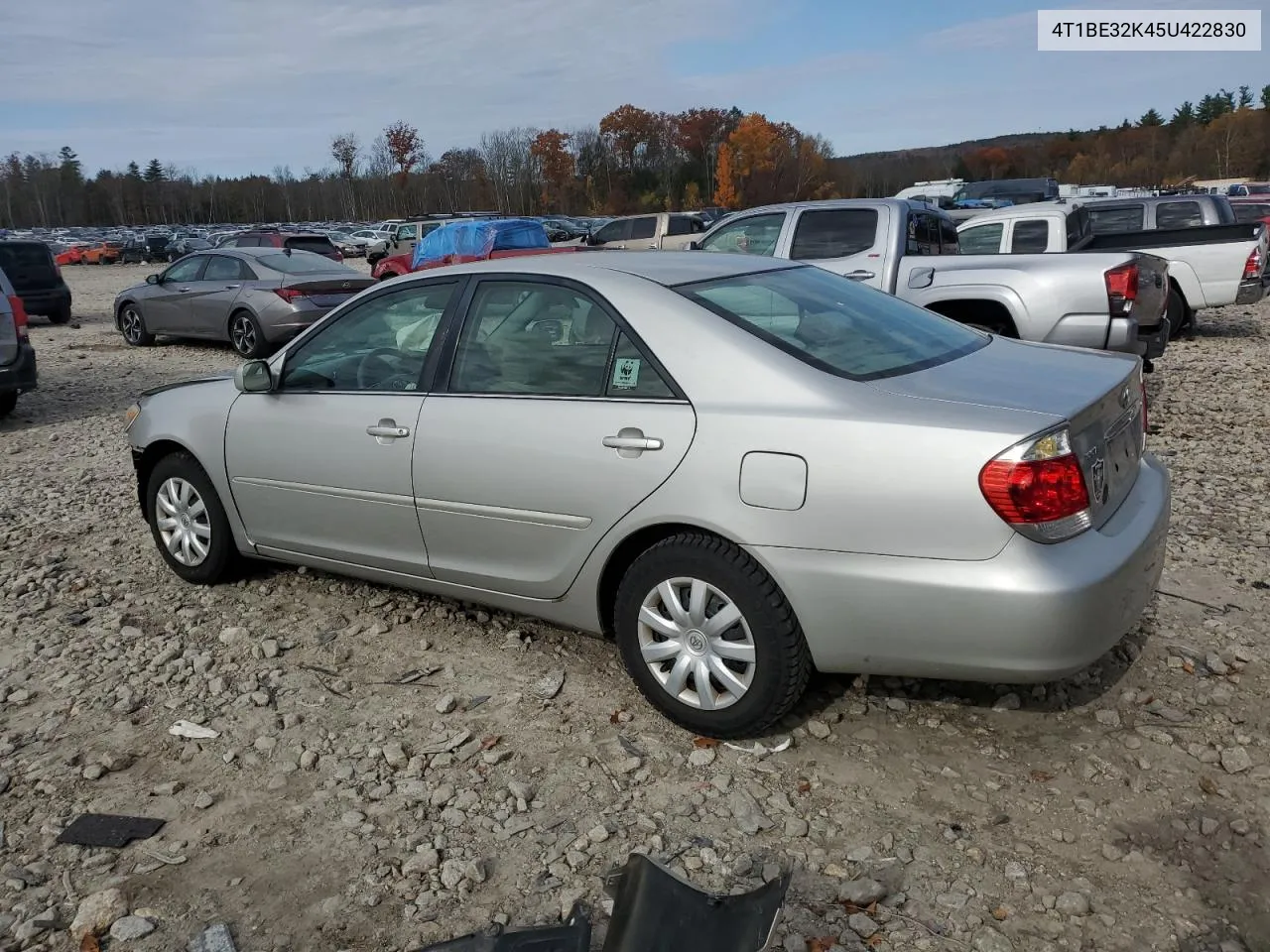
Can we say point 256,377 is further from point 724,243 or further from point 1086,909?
point 724,243

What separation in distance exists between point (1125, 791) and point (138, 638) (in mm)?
4043

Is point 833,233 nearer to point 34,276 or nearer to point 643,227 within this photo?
point 643,227

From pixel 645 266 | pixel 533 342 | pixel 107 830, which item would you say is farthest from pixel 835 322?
pixel 107 830

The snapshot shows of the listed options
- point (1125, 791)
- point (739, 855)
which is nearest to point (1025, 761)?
point (1125, 791)

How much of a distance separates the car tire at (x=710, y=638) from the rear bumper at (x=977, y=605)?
88 mm

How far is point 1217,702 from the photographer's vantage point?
3.65 m

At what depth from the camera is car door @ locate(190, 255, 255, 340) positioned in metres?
14.1

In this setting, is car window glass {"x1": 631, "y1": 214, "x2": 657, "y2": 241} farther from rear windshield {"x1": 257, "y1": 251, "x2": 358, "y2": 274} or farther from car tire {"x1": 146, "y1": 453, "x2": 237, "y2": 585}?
car tire {"x1": 146, "y1": 453, "x2": 237, "y2": 585}

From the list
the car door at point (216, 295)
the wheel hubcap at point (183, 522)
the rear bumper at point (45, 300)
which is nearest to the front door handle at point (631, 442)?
the wheel hubcap at point (183, 522)

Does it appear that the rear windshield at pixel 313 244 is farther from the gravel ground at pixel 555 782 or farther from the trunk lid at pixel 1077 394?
the trunk lid at pixel 1077 394

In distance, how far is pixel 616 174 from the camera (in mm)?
99438

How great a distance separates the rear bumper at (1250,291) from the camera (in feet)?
40.3

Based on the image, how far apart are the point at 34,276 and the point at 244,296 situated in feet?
21.2

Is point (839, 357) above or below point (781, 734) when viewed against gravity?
above
